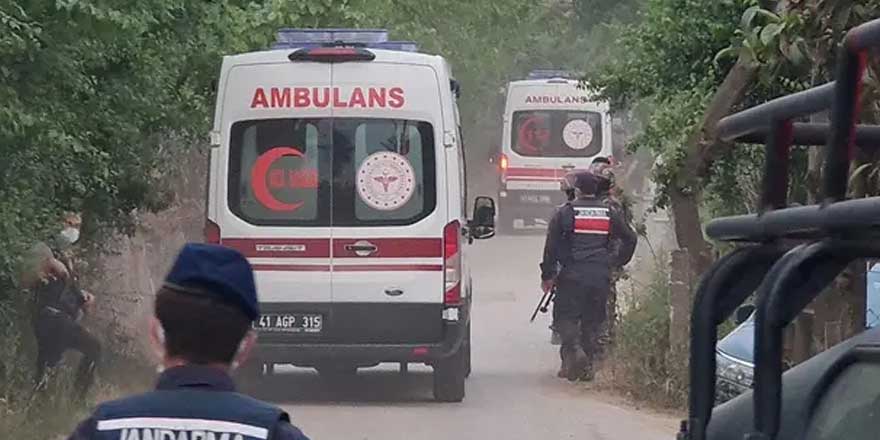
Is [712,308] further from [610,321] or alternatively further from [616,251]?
[610,321]

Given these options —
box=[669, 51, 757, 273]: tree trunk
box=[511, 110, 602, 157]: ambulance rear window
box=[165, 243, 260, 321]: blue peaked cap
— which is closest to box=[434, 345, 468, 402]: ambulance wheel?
box=[669, 51, 757, 273]: tree trunk

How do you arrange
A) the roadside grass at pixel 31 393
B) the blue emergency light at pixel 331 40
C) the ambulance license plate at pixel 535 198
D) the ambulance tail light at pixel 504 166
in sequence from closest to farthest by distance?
the roadside grass at pixel 31 393, the blue emergency light at pixel 331 40, the ambulance tail light at pixel 504 166, the ambulance license plate at pixel 535 198

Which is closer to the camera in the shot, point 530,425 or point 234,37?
point 530,425

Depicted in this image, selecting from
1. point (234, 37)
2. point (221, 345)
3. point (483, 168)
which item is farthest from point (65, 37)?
point (483, 168)

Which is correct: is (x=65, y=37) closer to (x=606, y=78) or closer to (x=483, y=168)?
(x=606, y=78)

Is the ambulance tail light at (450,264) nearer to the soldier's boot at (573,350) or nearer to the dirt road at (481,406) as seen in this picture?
the dirt road at (481,406)

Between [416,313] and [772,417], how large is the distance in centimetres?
922

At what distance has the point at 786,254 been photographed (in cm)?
386

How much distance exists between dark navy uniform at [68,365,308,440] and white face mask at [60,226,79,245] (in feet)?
30.5

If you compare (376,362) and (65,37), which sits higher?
(65,37)

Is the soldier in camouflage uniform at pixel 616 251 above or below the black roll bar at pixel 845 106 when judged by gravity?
below

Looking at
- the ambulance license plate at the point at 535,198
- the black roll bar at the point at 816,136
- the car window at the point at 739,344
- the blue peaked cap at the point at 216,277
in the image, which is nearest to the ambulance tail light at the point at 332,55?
the car window at the point at 739,344

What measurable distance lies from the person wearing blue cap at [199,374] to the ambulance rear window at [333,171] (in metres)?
9.15

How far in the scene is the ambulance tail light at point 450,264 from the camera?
12.9m
